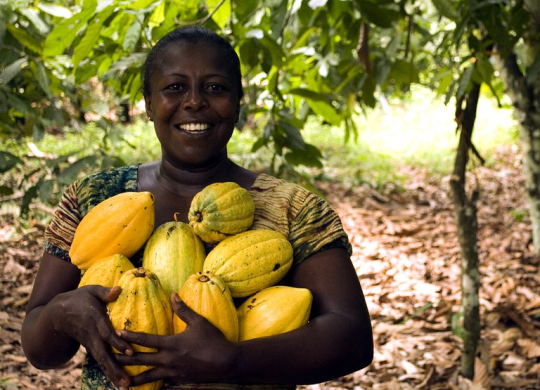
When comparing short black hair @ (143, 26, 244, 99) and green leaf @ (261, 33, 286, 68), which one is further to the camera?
green leaf @ (261, 33, 286, 68)

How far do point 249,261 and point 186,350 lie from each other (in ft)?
0.78

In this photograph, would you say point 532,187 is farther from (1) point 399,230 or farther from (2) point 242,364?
(2) point 242,364

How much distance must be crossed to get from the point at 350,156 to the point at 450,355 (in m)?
5.03

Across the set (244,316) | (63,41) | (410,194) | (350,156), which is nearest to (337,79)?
(63,41)

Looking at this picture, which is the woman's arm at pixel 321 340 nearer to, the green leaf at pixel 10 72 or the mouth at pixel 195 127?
the mouth at pixel 195 127

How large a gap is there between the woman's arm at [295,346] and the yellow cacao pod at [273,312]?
21mm

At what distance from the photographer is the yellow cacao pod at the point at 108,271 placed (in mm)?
1276

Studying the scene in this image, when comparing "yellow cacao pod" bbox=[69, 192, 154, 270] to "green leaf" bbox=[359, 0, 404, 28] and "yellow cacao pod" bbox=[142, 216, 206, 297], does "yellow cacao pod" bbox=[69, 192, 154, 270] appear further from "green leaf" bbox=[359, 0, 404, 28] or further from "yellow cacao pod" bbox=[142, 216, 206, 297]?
"green leaf" bbox=[359, 0, 404, 28]

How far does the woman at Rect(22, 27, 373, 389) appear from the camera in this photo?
3.94ft

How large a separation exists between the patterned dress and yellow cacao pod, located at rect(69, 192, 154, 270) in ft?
0.35

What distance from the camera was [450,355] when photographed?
10.4 ft

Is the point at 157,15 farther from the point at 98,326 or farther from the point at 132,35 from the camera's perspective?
the point at 98,326

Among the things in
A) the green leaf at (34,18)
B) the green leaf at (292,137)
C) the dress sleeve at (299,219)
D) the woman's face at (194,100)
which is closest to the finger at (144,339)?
the dress sleeve at (299,219)

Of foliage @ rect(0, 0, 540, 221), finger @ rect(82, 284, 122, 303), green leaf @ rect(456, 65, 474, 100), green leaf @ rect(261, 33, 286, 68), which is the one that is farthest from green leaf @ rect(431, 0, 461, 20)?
finger @ rect(82, 284, 122, 303)
